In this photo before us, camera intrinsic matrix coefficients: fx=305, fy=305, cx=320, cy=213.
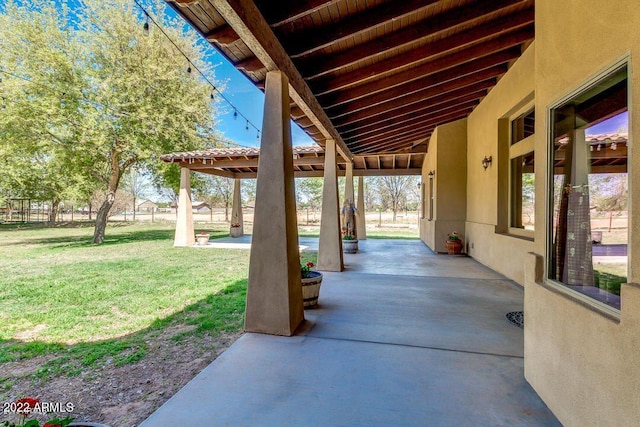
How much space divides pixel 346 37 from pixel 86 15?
42.6 ft

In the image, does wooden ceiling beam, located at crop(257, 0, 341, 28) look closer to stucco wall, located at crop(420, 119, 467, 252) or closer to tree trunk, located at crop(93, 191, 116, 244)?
stucco wall, located at crop(420, 119, 467, 252)

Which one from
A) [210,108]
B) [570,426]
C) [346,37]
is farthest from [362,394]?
[210,108]

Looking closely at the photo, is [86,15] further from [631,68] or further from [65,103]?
[631,68]

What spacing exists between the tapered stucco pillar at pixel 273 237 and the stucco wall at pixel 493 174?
11.3 feet

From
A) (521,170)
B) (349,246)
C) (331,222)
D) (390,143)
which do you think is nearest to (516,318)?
(521,170)

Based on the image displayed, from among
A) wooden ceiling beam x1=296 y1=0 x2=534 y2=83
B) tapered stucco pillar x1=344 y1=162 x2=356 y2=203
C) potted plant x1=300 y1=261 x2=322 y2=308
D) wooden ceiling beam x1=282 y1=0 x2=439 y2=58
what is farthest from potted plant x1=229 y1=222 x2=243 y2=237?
wooden ceiling beam x1=282 y1=0 x2=439 y2=58

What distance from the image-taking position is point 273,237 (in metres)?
3.19

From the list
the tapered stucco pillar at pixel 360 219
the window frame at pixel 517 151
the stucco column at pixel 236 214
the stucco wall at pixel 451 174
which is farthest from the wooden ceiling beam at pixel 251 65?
the stucco column at pixel 236 214

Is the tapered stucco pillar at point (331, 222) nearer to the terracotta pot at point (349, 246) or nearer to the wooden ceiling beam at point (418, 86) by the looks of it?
the wooden ceiling beam at point (418, 86)

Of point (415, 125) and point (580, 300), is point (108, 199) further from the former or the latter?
point (580, 300)

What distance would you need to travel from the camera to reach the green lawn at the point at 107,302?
10.3 ft

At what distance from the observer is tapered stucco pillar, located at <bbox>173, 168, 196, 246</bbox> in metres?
11.0

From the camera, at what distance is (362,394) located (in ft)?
6.93

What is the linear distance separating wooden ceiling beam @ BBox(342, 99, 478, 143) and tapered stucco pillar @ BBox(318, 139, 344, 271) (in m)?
1.09
